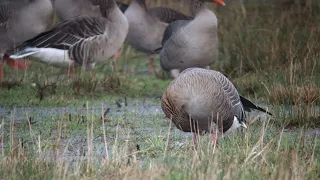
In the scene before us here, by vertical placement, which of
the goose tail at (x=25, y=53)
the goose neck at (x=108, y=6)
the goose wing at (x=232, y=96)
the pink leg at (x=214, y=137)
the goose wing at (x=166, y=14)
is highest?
the goose wing at (x=232, y=96)

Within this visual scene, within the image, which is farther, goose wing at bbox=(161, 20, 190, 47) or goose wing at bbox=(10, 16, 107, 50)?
goose wing at bbox=(10, 16, 107, 50)

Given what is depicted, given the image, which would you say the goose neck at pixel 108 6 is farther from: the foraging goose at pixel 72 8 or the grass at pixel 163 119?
the foraging goose at pixel 72 8

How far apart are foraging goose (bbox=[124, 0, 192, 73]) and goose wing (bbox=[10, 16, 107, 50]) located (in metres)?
1.67

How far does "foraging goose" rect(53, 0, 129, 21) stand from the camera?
14992mm

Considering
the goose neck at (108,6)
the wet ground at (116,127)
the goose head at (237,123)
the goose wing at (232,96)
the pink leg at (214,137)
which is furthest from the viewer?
the goose neck at (108,6)

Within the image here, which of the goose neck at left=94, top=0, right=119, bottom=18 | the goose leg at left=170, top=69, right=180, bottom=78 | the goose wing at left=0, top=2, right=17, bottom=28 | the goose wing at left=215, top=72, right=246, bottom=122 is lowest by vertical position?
the goose leg at left=170, top=69, right=180, bottom=78

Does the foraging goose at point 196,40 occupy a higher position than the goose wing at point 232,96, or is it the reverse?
the goose wing at point 232,96

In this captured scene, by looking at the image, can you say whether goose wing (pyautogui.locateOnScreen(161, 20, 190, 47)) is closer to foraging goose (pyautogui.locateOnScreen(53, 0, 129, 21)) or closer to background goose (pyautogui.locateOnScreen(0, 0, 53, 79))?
background goose (pyautogui.locateOnScreen(0, 0, 53, 79))

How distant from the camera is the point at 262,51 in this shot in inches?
492

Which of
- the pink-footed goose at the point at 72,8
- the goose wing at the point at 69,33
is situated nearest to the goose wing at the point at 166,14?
the pink-footed goose at the point at 72,8

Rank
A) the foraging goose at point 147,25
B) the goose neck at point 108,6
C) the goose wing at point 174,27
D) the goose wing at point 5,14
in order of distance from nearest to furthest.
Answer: the goose wing at point 174,27 → the goose neck at point 108,6 → the goose wing at point 5,14 → the foraging goose at point 147,25

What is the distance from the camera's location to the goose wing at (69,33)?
12.8 metres

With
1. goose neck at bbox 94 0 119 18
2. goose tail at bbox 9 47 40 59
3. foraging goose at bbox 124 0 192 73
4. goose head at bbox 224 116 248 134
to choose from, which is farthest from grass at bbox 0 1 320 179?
goose neck at bbox 94 0 119 18

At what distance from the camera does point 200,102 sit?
291 inches
